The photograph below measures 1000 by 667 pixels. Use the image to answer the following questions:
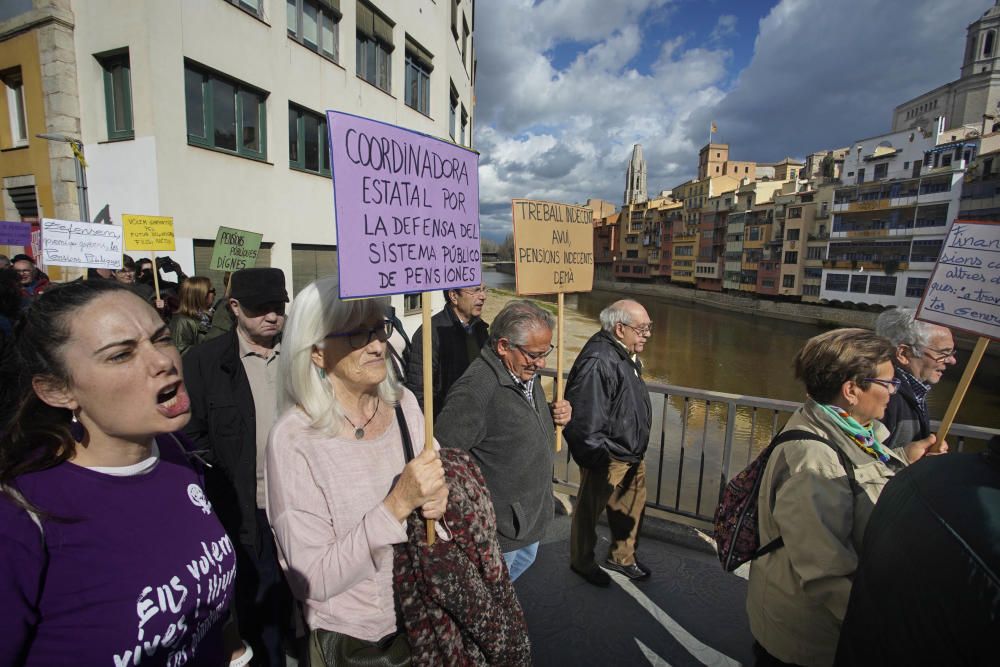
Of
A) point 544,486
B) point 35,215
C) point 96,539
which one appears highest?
point 35,215

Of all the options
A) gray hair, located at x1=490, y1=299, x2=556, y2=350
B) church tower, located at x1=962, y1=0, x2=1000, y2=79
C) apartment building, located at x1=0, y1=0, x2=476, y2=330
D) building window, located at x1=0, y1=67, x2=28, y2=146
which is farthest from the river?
church tower, located at x1=962, y1=0, x2=1000, y2=79

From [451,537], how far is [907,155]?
2205 inches

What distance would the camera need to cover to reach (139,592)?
119cm

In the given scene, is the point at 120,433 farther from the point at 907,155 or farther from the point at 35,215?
the point at 907,155

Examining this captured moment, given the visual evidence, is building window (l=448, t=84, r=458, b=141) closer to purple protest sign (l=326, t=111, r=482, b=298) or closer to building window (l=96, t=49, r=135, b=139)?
building window (l=96, t=49, r=135, b=139)

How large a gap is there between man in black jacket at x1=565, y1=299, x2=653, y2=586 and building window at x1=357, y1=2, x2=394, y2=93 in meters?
13.6

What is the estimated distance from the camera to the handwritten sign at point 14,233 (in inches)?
373

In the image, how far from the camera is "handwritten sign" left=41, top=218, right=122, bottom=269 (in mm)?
6191

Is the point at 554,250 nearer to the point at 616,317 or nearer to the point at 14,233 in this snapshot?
the point at 616,317

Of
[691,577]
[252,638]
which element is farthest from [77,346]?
[691,577]

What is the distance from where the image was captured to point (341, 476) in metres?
1.59

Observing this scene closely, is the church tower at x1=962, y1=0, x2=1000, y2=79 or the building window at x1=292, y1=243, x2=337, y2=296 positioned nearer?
the building window at x1=292, y1=243, x2=337, y2=296

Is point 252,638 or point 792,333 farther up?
point 252,638

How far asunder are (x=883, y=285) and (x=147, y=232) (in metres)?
50.5
